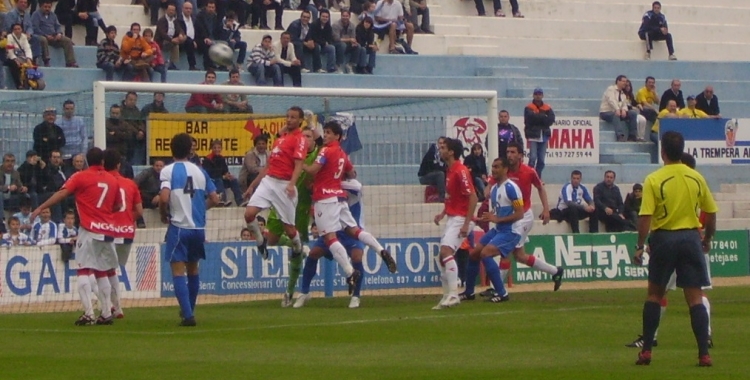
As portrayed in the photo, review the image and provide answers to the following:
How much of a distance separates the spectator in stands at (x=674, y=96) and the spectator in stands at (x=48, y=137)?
1584cm

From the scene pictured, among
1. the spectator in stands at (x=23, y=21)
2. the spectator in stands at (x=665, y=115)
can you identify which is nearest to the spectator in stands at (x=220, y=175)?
the spectator in stands at (x=23, y=21)

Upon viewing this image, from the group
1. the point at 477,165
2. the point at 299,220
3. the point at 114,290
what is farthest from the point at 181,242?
the point at 477,165

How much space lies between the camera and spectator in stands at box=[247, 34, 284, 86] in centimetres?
2909

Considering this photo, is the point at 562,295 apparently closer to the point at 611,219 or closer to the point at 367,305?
the point at 367,305

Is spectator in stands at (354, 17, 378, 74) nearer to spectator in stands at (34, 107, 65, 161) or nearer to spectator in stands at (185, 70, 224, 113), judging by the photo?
spectator in stands at (185, 70, 224, 113)

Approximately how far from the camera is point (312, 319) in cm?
1605

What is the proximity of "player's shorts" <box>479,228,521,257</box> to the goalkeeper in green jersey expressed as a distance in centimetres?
238

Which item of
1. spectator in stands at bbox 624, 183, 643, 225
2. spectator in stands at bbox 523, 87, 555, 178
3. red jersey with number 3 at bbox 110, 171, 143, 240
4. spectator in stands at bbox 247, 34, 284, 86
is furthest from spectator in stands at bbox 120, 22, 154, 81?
red jersey with number 3 at bbox 110, 171, 143, 240

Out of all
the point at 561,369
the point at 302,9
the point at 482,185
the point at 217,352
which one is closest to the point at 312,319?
the point at 217,352

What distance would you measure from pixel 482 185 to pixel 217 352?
13833 millimetres

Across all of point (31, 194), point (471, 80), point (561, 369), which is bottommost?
point (561, 369)

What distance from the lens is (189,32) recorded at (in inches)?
1142

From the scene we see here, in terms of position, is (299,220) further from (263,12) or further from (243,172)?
(263,12)

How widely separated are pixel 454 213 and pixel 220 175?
686cm
